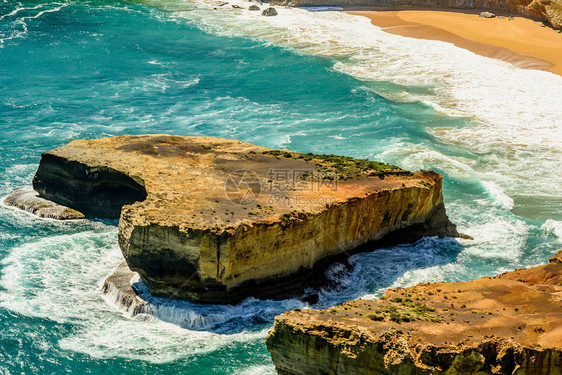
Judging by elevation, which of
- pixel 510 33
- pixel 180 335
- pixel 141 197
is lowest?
pixel 180 335

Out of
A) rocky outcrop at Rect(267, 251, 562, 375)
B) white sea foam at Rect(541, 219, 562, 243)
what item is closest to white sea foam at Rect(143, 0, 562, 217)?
white sea foam at Rect(541, 219, 562, 243)

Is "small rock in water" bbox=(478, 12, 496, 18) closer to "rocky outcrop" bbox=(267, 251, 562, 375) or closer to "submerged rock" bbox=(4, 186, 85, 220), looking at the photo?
"submerged rock" bbox=(4, 186, 85, 220)

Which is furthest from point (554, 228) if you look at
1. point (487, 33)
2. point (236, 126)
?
point (487, 33)

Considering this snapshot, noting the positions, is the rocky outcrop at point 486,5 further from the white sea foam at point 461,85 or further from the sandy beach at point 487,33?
the white sea foam at point 461,85

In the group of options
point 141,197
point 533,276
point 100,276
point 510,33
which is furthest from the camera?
point 510,33

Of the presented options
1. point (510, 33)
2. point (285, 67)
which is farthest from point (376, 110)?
point (510, 33)

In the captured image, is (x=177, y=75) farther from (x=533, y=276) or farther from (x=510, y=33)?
(x=533, y=276)

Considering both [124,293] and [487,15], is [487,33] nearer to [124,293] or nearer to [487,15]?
[487,15]
